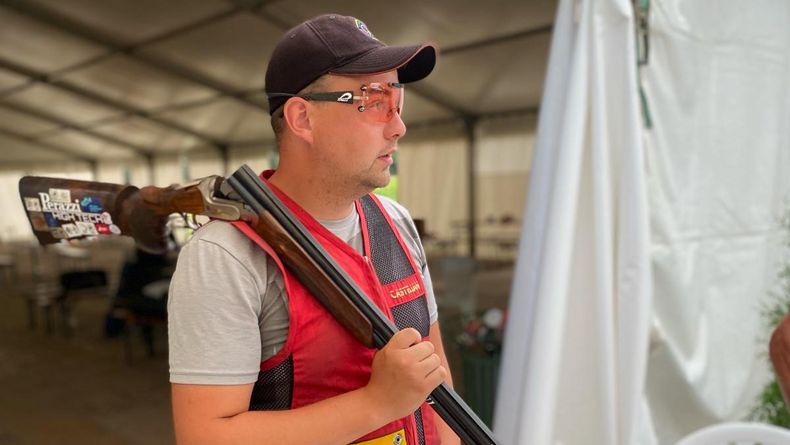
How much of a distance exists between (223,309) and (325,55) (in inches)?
13.5

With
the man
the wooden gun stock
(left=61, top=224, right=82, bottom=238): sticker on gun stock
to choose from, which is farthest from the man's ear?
the wooden gun stock

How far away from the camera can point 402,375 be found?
2.19 ft

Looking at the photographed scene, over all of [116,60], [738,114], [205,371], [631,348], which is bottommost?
[631,348]

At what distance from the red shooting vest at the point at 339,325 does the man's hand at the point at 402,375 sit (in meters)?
0.02

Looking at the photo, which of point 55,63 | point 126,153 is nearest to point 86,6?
point 55,63

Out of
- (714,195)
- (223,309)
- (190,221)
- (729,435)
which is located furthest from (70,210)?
(714,195)

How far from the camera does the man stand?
643mm

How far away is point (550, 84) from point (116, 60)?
236 inches

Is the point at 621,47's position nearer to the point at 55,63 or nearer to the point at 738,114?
the point at 738,114

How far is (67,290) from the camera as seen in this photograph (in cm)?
538

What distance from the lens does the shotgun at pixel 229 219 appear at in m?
0.68

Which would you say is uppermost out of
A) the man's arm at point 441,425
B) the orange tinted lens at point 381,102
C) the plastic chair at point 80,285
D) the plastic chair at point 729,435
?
the orange tinted lens at point 381,102

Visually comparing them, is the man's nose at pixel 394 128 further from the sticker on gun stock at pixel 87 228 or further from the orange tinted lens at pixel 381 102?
the sticker on gun stock at pixel 87 228

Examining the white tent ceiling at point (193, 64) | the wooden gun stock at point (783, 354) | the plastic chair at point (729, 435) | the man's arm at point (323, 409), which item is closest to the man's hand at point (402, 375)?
the man's arm at point (323, 409)
